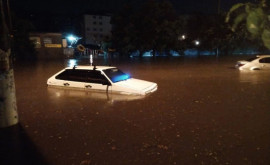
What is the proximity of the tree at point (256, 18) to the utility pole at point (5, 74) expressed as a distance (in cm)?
622

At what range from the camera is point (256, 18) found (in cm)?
153

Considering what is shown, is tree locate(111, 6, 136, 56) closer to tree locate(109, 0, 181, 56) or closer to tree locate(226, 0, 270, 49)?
tree locate(109, 0, 181, 56)

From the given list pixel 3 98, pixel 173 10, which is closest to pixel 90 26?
pixel 173 10

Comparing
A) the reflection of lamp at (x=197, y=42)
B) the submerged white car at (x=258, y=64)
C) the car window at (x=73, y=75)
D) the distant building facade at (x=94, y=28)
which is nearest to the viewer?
the car window at (x=73, y=75)

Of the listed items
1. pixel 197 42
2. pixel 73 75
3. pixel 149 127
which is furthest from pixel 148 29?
pixel 149 127

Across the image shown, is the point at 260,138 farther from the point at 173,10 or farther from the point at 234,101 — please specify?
the point at 173,10

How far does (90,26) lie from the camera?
60875mm

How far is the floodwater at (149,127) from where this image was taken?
15.7 ft

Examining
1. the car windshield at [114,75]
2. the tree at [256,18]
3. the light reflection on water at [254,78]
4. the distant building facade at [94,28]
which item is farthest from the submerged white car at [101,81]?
the distant building facade at [94,28]

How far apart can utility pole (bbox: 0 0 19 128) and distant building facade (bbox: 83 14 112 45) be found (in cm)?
5325

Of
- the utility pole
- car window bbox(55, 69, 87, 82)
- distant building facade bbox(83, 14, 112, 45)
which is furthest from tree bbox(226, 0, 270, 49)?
distant building facade bbox(83, 14, 112, 45)

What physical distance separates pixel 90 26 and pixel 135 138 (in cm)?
5864

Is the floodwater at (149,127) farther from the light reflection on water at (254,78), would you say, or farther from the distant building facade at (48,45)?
the distant building facade at (48,45)

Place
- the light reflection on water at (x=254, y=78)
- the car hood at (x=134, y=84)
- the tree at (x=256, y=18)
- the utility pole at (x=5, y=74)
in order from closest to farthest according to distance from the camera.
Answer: the tree at (x=256, y=18)
the utility pole at (x=5, y=74)
the car hood at (x=134, y=84)
the light reflection on water at (x=254, y=78)
